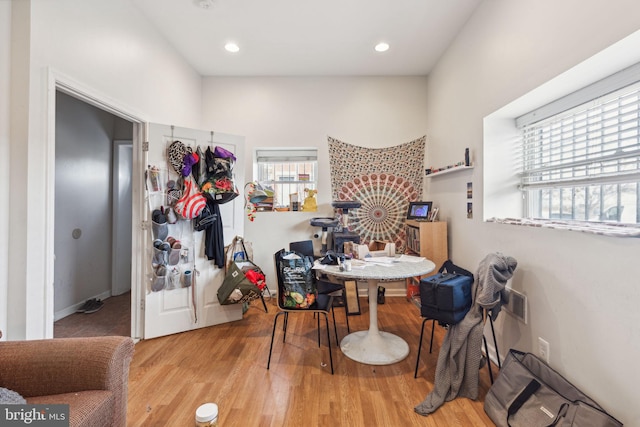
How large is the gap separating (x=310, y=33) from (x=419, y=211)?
7.57 ft

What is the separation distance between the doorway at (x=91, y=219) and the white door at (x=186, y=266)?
47cm

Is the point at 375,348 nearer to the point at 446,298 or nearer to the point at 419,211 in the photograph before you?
the point at 446,298

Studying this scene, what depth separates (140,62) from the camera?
247 cm

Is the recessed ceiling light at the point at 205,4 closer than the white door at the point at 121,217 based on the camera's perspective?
Yes

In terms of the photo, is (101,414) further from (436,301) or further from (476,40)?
(476,40)

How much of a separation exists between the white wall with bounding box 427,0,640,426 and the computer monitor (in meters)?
0.59

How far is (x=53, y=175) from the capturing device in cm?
169

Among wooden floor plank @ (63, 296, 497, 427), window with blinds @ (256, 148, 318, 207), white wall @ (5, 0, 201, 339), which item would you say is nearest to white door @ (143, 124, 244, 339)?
wooden floor plank @ (63, 296, 497, 427)

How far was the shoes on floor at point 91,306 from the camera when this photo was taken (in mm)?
3113

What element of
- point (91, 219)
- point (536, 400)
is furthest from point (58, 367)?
point (91, 219)

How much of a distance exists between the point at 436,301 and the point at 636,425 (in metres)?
0.93

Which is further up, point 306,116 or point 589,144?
point 306,116

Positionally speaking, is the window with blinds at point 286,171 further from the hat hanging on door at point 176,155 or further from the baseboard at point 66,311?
the baseboard at point 66,311

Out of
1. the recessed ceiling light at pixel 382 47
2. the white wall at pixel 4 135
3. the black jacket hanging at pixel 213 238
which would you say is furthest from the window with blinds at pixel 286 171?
the white wall at pixel 4 135
